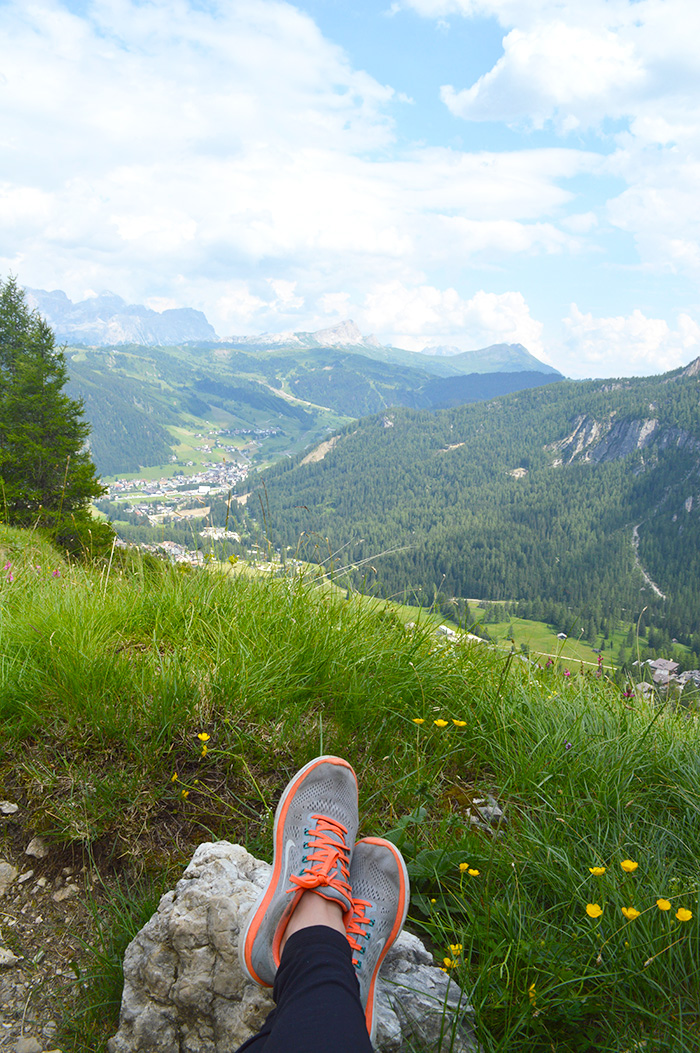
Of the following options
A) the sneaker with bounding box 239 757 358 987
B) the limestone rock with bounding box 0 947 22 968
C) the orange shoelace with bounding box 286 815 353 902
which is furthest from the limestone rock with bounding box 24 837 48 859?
the orange shoelace with bounding box 286 815 353 902

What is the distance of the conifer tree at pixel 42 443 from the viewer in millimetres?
19812

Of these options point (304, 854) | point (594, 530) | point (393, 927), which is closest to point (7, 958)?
point (304, 854)

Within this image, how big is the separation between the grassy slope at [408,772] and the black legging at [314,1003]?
38cm

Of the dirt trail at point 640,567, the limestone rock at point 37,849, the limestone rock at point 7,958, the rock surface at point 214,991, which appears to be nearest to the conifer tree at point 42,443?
the limestone rock at point 37,849

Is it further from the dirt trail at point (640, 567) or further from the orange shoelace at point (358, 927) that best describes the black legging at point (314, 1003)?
the dirt trail at point (640, 567)

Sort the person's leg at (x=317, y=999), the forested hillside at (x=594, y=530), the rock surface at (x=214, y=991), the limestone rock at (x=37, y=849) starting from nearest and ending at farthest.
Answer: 1. the person's leg at (x=317, y=999)
2. the rock surface at (x=214, y=991)
3. the limestone rock at (x=37, y=849)
4. the forested hillside at (x=594, y=530)

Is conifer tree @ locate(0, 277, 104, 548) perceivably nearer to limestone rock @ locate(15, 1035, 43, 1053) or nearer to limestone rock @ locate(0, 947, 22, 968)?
limestone rock @ locate(0, 947, 22, 968)

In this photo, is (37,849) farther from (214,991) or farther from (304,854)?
(304,854)

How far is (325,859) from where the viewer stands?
6.81ft

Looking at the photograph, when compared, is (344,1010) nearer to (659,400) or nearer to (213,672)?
(213,672)

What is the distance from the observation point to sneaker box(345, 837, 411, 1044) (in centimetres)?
176

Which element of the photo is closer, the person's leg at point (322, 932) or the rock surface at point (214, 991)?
the person's leg at point (322, 932)

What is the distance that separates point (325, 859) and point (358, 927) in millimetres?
255

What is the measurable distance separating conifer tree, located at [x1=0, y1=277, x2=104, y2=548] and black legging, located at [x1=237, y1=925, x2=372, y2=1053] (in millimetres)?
17918
